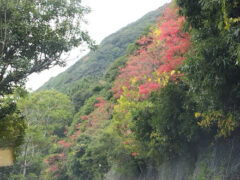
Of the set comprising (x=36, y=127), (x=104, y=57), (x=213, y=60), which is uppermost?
(x=104, y=57)

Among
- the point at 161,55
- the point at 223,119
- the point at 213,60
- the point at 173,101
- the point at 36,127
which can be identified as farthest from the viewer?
the point at 36,127

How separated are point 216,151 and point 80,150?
54.4 ft

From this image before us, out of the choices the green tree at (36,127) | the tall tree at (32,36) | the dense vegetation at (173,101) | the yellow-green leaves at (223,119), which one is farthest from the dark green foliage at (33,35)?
the green tree at (36,127)

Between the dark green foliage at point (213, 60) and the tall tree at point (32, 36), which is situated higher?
the tall tree at point (32, 36)

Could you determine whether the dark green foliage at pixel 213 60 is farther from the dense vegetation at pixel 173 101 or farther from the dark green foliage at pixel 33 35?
the dark green foliage at pixel 33 35

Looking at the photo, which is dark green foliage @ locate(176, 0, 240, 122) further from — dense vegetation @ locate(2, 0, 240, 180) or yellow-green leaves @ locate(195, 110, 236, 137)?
yellow-green leaves @ locate(195, 110, 236, 137)

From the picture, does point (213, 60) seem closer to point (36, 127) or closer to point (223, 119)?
point (223, 119)

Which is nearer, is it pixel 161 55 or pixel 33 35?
pixel 33 35

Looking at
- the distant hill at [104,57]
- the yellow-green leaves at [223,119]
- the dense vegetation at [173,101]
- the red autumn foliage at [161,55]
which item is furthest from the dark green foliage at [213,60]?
the distant hill at [104,57]

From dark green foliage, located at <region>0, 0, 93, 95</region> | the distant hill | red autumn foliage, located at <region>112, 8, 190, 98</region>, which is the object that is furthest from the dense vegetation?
the distant hill

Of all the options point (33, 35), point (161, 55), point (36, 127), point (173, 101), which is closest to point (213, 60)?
point (173, 101)

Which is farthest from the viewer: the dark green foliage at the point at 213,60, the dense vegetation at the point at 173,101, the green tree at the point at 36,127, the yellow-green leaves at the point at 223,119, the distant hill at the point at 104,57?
the distant hill at the point at 104,57

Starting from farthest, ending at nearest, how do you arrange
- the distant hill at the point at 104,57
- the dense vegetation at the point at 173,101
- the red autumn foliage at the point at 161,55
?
the distant hill at the point at 104,57 < the red autumn foliage at the point at 161,55 < the dense vegetation at the point at 173,101

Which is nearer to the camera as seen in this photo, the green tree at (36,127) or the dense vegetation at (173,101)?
the dense vegetation at (173,101)
